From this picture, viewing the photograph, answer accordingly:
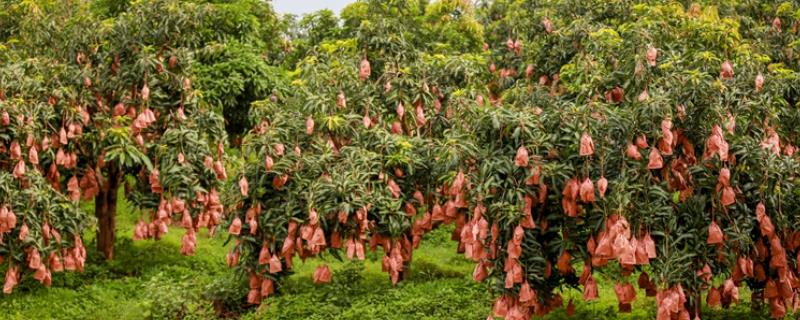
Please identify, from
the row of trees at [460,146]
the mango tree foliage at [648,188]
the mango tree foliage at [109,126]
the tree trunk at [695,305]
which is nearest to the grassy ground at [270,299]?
the row of trees at [460,146]

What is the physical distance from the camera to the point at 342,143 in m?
11.1

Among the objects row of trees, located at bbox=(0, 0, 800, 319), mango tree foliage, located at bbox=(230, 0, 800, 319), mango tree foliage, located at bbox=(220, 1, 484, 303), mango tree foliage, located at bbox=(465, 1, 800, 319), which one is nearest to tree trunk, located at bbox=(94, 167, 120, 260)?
row of trees, located at bbox=(0, 0, 800, 319)

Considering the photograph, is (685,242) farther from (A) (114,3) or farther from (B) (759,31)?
(A) (114,3)

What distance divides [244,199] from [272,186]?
1.24 ft

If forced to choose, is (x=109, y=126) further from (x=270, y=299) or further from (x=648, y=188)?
(x=648, y=188)

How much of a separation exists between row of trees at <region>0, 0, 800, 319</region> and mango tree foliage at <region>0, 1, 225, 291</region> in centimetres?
4

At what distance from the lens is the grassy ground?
11.0 m

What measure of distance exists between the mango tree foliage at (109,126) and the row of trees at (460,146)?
4 centimetres

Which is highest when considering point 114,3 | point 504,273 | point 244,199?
point 114,3

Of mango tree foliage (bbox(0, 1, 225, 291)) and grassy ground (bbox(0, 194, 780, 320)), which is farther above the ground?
mango tree foliage (bbox(0, 1, 225, 291))

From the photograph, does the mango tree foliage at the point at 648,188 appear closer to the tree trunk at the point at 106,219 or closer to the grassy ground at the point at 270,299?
the grassy ground at the point at 270,299

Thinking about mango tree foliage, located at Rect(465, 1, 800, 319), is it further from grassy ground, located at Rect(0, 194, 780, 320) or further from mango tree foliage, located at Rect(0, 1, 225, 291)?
mango tree foliage, located at Rect(0, 1, 225, 291)

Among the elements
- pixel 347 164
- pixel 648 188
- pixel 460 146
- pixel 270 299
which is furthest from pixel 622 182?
pixel 270 299

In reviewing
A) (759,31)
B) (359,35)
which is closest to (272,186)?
(359,35)
